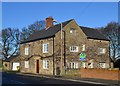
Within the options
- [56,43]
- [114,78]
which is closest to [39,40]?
[56,43]

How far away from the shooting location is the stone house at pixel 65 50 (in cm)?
4112

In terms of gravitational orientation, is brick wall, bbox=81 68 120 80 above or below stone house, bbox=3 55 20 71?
below

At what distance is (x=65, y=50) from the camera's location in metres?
42.0

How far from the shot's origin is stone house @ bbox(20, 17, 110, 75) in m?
41.1

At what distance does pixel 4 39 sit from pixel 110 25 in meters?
33.3

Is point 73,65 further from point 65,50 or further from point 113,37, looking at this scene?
point 113,37

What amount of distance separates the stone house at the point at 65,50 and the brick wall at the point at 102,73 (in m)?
5.29

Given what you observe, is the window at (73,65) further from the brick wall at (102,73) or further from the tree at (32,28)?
the tree at (32,28)

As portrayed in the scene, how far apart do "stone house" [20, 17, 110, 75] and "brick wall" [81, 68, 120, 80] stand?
529cm

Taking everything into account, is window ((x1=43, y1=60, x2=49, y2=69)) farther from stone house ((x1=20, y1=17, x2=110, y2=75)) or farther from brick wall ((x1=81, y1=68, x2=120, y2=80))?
brick wall ((x1=81, y1=68, x2=120, y2=80))

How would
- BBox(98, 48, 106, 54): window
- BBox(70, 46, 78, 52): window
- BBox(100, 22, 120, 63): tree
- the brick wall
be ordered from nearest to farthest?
the brick wall < BBox(70, 46, 78, 52): window < BBox(98, 48, 106, 54): window < BBox(100, 22, 120, 63): tree

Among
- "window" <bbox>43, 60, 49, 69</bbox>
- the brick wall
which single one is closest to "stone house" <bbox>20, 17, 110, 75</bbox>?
"window" <bbox>43, 60, 49, 69</bbox>

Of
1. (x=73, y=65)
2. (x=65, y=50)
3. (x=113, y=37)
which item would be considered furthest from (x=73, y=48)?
(x=113, y=37)

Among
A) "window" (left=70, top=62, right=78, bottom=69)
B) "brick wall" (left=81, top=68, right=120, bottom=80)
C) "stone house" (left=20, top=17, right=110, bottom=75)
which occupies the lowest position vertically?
"brick wall" (left=81, top=68, right=120, bottom=80)
